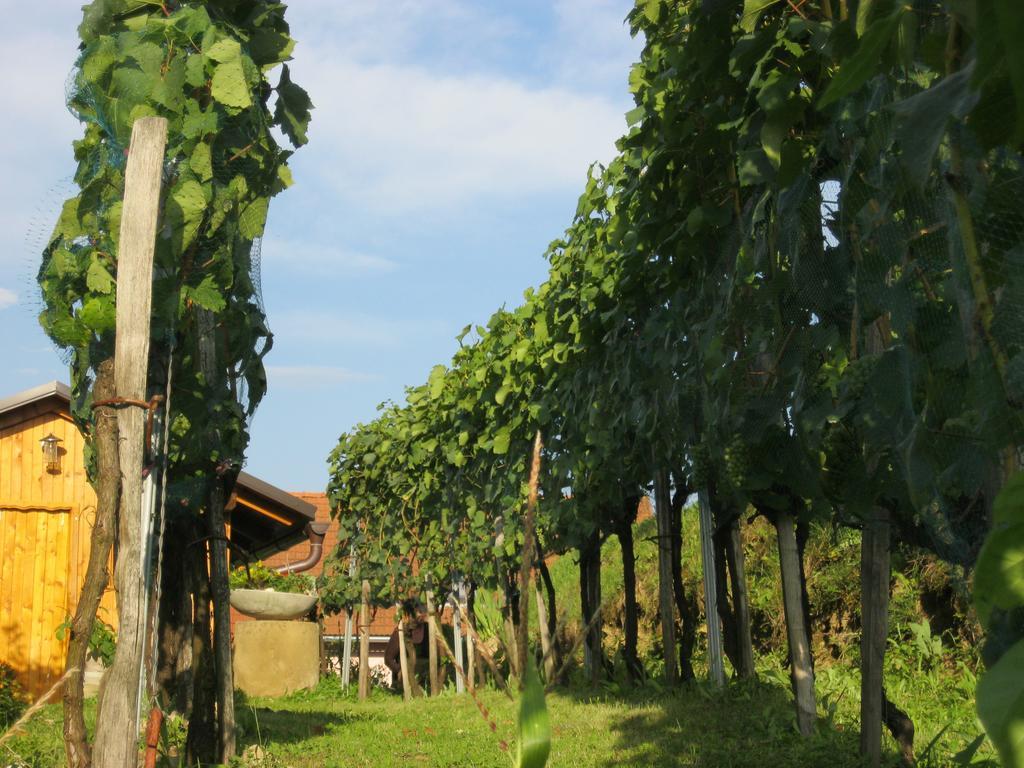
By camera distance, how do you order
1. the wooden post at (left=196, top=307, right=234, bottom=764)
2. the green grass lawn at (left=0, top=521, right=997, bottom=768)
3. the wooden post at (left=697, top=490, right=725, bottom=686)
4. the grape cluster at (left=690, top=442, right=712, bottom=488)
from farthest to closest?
the wooden post at (left=697, top=490, right=725, bottom=686)
the green grass lawn at (left=0, top=521, right=997, bottom=768)
the wooden post at (left=196, top=307, right=234, bottom=764)
the grape cluster at (left=690, top=442, right=712, bottom=488)

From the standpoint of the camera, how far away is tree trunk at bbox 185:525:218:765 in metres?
5.54

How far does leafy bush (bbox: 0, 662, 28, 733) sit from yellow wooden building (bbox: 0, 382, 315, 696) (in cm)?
193

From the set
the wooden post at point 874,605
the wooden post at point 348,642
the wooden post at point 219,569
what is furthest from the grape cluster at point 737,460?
the wooden post at point 348,642

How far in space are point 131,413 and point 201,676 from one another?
7.96ft

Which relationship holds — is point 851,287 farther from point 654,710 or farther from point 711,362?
point 654,710

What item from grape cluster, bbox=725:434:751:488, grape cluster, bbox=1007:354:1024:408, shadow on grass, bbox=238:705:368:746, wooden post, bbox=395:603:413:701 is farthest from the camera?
wooden post, bbox=395:603:413:701

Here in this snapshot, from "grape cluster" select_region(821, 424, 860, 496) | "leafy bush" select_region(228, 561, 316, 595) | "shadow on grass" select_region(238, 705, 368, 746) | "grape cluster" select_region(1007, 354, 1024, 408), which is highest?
"grape cluster" select_region(821, 424, 860, 496)

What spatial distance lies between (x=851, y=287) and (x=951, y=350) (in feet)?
2.94

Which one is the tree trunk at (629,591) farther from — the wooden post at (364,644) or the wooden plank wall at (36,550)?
the wooden plank wall at (36,550)

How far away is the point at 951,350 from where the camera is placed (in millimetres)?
1972

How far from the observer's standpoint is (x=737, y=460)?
364cm

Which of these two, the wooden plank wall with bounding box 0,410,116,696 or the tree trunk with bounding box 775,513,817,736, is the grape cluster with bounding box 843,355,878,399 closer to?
the tree trunk with bounding box 775,513,817,736

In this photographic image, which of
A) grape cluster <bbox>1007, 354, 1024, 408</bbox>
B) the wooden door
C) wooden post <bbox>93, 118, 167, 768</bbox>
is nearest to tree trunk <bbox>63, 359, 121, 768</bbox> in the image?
wooden post <bbox>93, 118, 167, 768</bbox>

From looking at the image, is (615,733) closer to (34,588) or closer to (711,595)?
(711,595)
